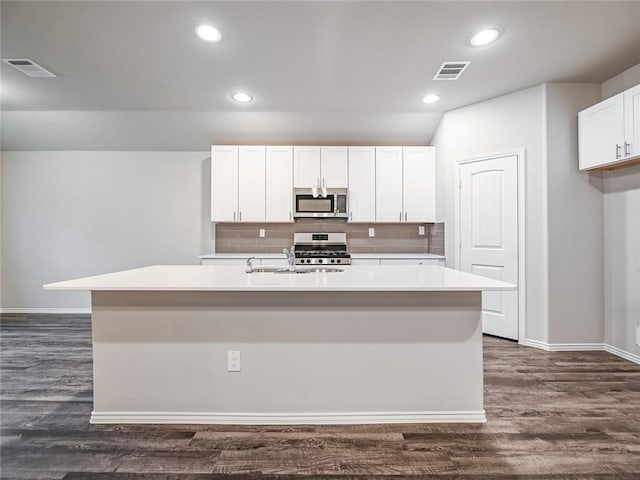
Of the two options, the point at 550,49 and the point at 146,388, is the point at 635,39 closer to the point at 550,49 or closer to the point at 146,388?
the point at 550,49

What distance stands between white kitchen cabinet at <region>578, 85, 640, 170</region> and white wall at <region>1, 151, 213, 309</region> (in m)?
4.68

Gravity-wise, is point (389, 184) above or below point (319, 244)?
above

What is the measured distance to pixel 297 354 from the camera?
2.07 m

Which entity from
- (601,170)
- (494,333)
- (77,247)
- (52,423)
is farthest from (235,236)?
(601,170)

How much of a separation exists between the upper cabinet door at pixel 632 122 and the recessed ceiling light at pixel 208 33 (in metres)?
3.37

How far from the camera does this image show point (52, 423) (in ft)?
6.81

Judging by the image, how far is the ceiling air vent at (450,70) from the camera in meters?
2.97

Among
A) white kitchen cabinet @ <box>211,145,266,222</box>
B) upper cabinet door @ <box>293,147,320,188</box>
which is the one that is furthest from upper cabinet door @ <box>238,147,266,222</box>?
upper cabinet door @ <box>293,147,320,188</box>

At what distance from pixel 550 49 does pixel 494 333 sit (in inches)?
113

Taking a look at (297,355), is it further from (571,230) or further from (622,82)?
(622,82)

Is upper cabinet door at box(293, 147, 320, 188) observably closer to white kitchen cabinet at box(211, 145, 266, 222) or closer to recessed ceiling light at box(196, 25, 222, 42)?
white kitchen cabinet at box(211, 145, 266, 222)

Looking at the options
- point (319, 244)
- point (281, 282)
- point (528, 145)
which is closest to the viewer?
point (281, 282)

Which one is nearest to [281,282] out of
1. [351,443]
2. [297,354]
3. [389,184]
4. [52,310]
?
[297,354]

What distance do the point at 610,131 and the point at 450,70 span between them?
151cm
